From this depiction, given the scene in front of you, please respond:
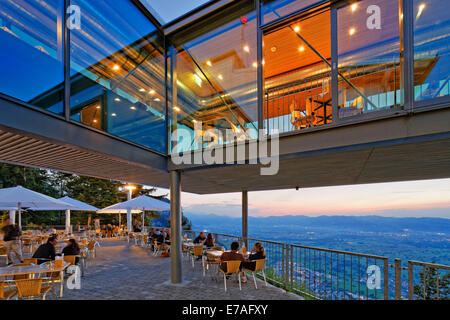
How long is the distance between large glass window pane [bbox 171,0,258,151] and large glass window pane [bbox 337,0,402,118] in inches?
95.0

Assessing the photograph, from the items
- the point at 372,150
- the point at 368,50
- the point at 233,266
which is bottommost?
the point at 233,266

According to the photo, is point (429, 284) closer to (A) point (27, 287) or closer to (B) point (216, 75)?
(B) point (216, 75)

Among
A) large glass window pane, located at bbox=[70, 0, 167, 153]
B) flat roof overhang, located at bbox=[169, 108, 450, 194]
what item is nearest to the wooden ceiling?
flat roof overhang, located at bbox=[169, 108, 450, 194]

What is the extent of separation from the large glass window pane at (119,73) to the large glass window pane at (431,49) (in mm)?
5929

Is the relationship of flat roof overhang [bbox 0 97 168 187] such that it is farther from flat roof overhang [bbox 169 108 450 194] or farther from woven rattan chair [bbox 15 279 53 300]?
woven rattan chair [bbox 15 279 53 300]

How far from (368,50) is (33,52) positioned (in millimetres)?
9141

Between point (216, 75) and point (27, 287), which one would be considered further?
point (216, 75)

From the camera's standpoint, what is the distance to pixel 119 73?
6.46 metres

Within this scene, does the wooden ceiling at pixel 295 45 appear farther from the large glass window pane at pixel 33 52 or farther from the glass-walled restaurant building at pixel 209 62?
the large glass window pane at pixel 33 52

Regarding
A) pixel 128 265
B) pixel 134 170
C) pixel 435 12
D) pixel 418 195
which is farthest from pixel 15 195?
pixel 418 195

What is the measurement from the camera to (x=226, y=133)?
22.5 ft

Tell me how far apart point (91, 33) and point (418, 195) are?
14.4 m

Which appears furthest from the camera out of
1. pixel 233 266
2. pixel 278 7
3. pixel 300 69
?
pixel 300 69

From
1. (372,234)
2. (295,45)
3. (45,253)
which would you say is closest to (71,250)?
(45,253)
